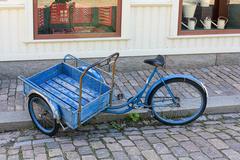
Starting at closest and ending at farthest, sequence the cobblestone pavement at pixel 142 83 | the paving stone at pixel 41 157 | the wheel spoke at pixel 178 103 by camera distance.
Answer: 1. the paving stone at pixel 41 157
2. the wheel spoke at pixel 178 103
3. the cobblestone pavement at pixel 142 83

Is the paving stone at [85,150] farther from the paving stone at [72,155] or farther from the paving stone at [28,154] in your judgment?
the paving stone at [28,154]

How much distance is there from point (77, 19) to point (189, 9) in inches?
80.2

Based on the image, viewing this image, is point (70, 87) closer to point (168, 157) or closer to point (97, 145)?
point (97, 145)

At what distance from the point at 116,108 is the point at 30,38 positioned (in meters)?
2.36

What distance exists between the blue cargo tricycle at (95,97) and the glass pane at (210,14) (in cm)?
220

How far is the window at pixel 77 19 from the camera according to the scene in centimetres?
729

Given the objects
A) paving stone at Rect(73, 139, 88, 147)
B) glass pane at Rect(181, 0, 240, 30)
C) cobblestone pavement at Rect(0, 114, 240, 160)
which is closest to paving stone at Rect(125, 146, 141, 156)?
cobblestone pavement at Rect(0, 114, 240, 160)

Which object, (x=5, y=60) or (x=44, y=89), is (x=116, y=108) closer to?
(x=44, y=89)

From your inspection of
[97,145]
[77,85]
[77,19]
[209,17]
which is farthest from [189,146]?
[209,17]

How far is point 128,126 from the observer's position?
580 cm

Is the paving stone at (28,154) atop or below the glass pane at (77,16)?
below

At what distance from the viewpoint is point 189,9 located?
26.1 feet

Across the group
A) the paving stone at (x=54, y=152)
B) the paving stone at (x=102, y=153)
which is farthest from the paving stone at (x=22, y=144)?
the paving stone at (x=102, y=153)

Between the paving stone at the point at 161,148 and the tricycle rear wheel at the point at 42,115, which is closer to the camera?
the paving stone at the point at 161,148
